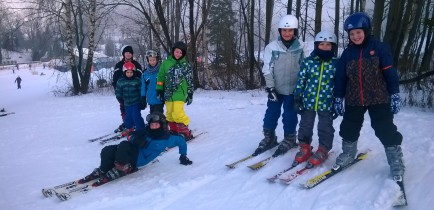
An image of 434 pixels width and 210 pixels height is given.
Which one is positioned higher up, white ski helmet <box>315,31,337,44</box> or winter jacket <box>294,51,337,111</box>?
white ski helmet <box>315,31,337,44</box>

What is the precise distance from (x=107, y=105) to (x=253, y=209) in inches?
356

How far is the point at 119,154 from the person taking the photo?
4.62m

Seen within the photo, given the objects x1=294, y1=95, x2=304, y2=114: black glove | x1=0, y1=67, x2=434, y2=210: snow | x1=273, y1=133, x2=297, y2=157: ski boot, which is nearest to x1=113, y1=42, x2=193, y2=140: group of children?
x1=0, y1=67, x2=434, y2=210: snow

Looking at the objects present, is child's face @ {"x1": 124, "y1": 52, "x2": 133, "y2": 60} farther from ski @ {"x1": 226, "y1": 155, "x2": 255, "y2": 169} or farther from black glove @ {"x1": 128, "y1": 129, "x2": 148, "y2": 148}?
ski @ {"x1": 226, "y1": 155, "x2": 255, "y2": 169}

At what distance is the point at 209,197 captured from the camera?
13.2ft

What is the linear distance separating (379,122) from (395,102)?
0.26 metres

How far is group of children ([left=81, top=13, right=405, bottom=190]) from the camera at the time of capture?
358cm

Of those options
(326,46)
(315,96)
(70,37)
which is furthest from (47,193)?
(70,37)

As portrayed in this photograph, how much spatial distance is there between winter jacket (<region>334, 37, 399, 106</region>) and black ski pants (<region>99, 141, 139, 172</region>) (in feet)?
9.18

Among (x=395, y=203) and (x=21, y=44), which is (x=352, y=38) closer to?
(x=395, y=203)

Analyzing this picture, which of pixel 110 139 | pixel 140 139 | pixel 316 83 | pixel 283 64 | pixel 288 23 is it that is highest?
pixel 288 23

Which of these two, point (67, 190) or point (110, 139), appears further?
point (110, 139)

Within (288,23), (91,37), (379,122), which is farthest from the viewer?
(91,37)

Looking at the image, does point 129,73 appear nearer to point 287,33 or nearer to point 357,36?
point 287,33
